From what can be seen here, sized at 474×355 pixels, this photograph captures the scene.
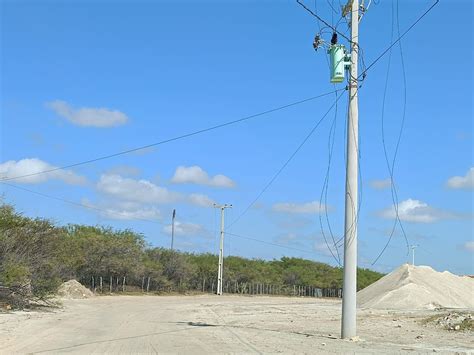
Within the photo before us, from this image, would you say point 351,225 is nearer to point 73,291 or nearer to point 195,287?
point 73,291

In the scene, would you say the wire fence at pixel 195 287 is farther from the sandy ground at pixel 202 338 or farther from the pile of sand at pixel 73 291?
the sandy ground at pixel 202 338

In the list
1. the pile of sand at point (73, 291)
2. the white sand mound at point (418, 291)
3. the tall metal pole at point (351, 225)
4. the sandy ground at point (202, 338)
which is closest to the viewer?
the sandy ground at point (202, 338)

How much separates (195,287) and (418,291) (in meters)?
39.5

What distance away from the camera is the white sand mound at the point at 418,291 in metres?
42.5

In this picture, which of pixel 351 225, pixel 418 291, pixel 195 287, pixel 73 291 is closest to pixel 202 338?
pixel 351 225

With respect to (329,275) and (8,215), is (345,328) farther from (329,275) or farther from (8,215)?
(329,275)

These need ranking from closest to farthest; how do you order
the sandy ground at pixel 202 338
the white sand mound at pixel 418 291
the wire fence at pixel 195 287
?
the sandy ground at pixel 202 338
the white sand mound at pixel 418 291
the wire fence at pixel 195 287

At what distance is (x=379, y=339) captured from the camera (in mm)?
17562

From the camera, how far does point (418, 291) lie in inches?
1748

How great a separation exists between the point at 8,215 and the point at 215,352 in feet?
66.0

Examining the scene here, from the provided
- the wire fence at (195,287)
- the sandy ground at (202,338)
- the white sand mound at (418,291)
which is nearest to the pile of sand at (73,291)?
the wire fence at (195,287)

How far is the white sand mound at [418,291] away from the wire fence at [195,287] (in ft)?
88.6

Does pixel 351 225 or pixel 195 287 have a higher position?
pixel 351 225

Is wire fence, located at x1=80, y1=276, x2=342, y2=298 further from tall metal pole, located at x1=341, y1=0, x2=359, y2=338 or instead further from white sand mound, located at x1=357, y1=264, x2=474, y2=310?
tall metal pole, located at x1=341, y1=0, x2=359, y2=338
